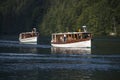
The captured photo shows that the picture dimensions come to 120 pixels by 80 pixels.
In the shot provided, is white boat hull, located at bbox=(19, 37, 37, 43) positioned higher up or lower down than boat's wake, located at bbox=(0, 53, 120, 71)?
higher up

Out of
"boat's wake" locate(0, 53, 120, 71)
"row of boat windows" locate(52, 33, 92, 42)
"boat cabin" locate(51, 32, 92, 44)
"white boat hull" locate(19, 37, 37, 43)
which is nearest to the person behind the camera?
"boat's wake" locate(0, 53, 120, 71)

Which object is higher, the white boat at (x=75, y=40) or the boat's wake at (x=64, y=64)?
the white boat at (x=75, y=40)

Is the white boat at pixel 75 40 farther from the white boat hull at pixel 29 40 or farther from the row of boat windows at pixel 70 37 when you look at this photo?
the white boat hull at pixel 29 40

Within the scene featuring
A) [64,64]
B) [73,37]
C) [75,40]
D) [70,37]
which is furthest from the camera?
[70,37]

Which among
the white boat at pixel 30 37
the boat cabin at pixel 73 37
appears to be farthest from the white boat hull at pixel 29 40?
the boat cabin at pixel 73 37

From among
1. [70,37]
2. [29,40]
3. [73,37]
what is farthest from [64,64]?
[29,40]

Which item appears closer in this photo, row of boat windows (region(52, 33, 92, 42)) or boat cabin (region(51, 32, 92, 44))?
boat cabin (region(51, 32, 92, 44))

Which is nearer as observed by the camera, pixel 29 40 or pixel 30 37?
pixel 30 37

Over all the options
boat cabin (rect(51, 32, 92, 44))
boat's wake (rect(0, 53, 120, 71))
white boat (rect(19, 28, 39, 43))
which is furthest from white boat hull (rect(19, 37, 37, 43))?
boat's wake (rect(0, 53, 120, 71))

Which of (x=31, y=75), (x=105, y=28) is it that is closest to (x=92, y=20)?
(x=105, y=28)

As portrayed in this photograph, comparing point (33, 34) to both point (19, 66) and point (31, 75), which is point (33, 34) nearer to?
point (19, 66)

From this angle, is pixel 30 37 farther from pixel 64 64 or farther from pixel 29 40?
pixel 64 64

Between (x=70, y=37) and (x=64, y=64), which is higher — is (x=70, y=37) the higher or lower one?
the higher one

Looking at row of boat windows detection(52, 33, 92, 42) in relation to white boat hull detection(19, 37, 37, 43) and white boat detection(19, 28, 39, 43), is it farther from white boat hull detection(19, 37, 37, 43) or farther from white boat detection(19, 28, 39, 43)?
white boat detection(19, 28, 39, 43)
